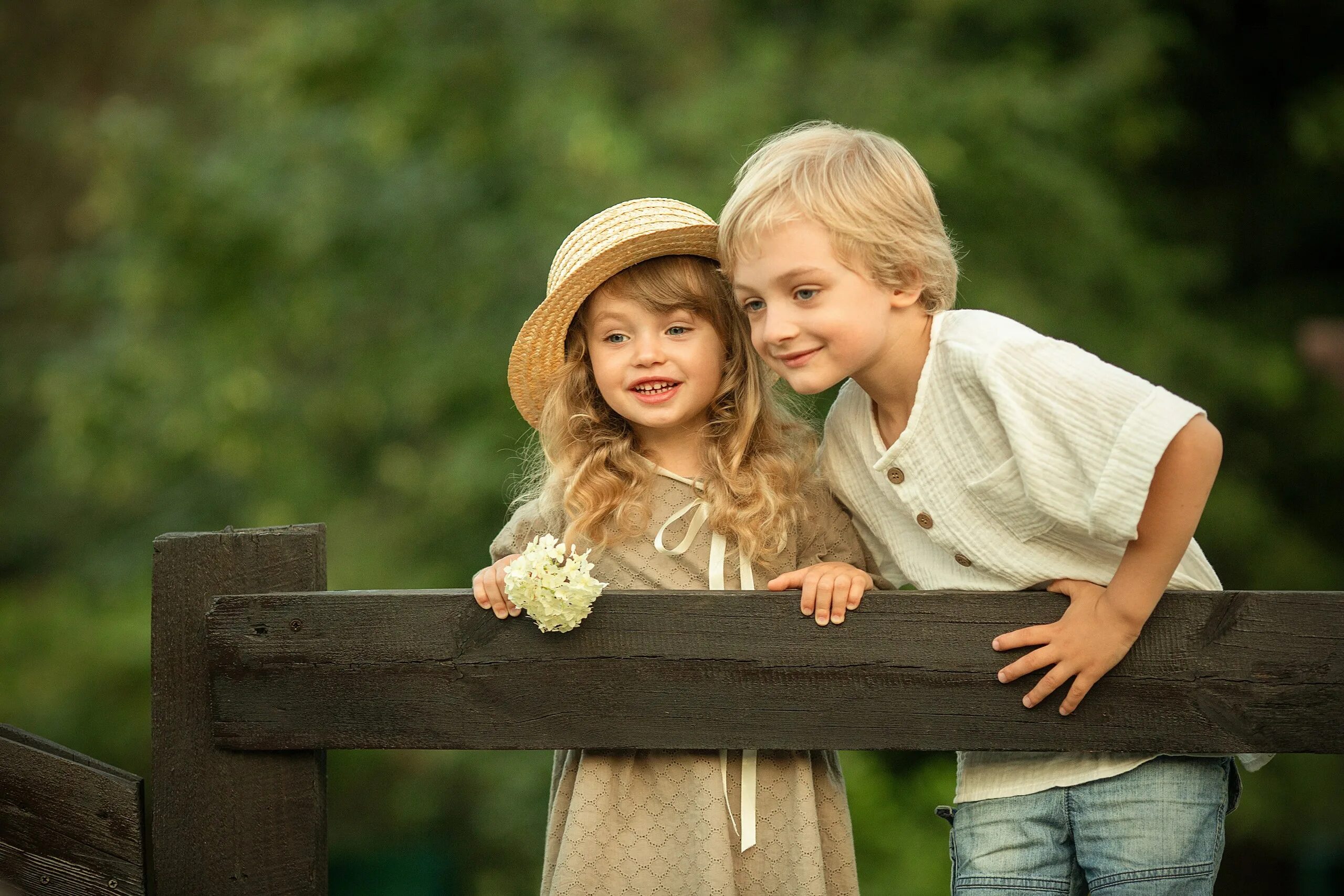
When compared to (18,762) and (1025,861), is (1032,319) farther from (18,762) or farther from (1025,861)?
(18,762)

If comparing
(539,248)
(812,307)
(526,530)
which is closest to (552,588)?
(526,530)

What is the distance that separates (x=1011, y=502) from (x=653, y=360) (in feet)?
2.33

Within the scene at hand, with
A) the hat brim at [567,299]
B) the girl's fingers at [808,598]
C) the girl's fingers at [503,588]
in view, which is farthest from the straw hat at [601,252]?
the girl's fingers at [808,598]

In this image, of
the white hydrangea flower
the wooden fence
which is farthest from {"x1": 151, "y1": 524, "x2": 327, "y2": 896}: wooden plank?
the white hydrangea flower

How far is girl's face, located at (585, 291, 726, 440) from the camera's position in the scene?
7.89 feet

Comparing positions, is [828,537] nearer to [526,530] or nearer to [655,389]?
[655,389]

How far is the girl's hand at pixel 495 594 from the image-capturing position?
2.01 m

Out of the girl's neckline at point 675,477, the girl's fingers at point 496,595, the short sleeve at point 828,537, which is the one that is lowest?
the girl's fingers at point 496,595

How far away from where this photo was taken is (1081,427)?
1.95 metres

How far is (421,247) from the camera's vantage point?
584cm

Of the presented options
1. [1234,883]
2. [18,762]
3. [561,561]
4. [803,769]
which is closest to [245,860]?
[18,762]

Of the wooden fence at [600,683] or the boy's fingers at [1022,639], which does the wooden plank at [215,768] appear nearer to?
the wooden fence at [600,683]

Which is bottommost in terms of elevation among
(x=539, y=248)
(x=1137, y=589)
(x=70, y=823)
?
(x=70, y=823)

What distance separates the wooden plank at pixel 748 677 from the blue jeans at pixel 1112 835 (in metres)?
0.24
